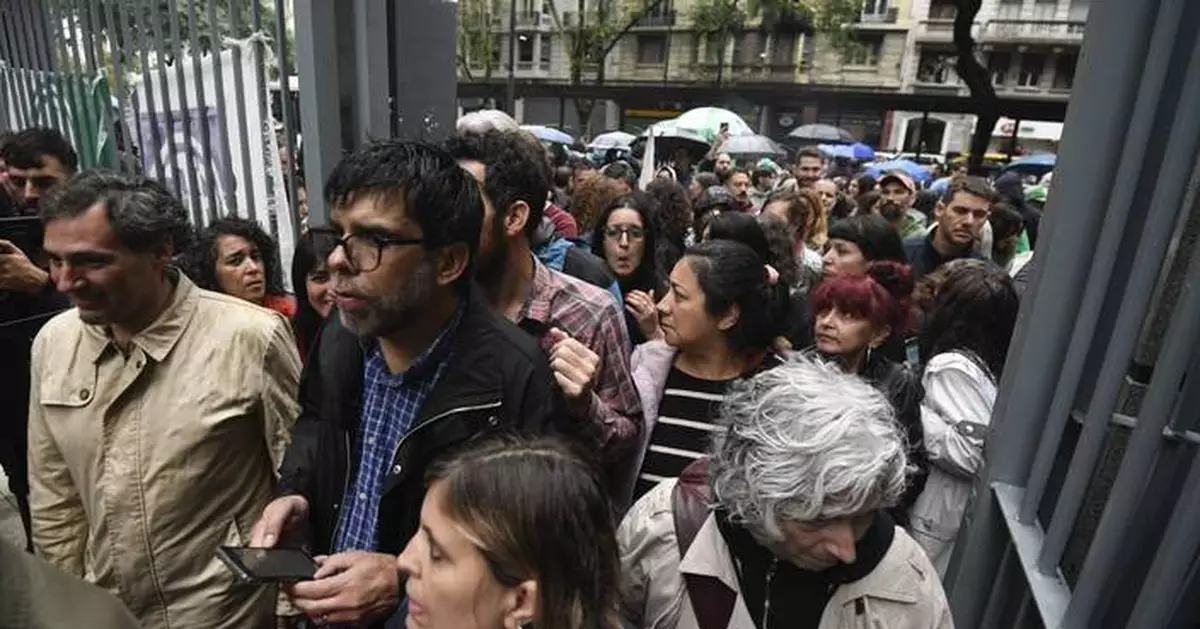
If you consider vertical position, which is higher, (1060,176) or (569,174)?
(1060,176)

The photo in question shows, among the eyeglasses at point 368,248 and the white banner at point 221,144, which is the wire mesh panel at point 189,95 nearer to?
the white banner at point 221,144

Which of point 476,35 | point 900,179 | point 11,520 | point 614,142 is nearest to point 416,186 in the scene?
point 11,520

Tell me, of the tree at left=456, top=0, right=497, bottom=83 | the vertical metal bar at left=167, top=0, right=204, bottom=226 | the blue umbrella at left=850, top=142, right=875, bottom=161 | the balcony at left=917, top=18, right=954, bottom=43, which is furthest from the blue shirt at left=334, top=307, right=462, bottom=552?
the balcony at left=917, top=18, right=954, bottom=43

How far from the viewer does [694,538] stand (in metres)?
1.58

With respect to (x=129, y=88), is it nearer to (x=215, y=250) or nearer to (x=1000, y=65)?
(x=215, y=250)

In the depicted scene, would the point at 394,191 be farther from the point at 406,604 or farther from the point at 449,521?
the point at 406,604

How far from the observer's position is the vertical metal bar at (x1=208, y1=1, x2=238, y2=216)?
96.4 inches

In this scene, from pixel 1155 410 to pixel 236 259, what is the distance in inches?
117

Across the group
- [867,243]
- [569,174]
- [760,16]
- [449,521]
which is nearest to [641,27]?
[760,16]

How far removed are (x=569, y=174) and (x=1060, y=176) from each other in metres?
7.62

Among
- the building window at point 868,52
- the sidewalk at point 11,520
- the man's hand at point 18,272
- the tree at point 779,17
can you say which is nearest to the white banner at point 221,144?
the man's hand at point 18,272

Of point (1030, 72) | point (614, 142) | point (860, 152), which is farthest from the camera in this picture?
point (1030, 72)

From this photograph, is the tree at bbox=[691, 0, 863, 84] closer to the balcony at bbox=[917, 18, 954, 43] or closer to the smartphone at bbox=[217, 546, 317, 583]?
the balcony at bbox=[917, 18, 954, 43]

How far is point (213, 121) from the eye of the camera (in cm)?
269
